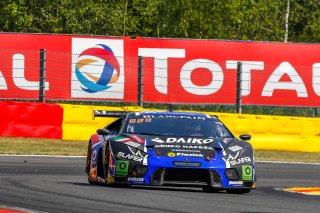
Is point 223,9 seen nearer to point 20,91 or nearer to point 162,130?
point 20,91

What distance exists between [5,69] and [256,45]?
633cm

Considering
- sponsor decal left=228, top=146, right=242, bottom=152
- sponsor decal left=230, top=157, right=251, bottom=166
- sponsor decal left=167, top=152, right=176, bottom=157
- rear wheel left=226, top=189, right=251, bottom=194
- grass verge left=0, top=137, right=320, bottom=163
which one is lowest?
grass verge left=0, top=137, right=320, bottom=163

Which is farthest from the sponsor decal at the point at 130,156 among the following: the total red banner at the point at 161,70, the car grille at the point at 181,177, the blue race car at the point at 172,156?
the total red banner at the point at 161,70

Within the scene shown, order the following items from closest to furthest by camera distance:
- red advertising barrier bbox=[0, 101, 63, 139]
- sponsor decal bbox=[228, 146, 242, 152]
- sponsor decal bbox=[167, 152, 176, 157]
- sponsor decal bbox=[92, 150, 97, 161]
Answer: sponsor decal bbox=[167, 152, 176, 157] → sponsor decal bbox=[228, 146, 242, 152] → sponsor decal bbox=[92, 150, 97, 161] → red advertising barrier bbox=[0, 101, 63, 139]

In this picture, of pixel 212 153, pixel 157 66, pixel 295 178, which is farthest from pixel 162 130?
pixel 157 66

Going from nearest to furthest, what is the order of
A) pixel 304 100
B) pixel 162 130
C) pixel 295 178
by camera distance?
pixel 162 130 → pixel 295 178 → pixel 304 100

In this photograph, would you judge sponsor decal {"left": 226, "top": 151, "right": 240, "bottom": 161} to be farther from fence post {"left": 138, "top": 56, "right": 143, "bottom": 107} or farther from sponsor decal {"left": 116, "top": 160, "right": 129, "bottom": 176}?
fence post {"left": 138, "top": 56, "right": 143, "bottom": 107}

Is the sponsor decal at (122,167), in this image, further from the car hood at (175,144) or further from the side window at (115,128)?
the side window at (115,128)

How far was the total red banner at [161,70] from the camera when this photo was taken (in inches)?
1078

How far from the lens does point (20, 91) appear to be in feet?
90.6

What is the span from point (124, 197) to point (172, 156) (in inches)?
50.2

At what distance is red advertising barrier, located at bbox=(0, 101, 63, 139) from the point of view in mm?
25328

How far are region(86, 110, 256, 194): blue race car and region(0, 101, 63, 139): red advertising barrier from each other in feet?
30.8

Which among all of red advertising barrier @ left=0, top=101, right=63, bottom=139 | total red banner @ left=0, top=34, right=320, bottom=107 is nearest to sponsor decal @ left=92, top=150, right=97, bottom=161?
red advertising barrier @ left=0, top=101, right=63, bottom=139
